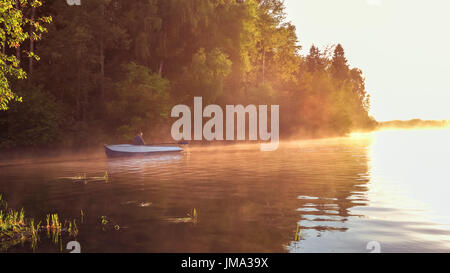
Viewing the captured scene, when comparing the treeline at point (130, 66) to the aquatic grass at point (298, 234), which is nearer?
the aquatic grass at point (298, 234)

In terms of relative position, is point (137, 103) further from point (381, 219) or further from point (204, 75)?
point (381, 219)

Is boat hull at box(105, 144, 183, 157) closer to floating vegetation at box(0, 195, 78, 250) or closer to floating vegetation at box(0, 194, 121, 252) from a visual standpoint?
floating vegetation at box(0, 194, 121, 252)

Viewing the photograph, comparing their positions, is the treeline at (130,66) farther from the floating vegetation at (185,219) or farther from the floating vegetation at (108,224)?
the floating vegetation at (185,219)

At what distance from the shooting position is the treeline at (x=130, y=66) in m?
36.1

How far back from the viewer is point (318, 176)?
19.8m

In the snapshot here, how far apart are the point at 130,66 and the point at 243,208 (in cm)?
3354

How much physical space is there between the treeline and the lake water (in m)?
14.1

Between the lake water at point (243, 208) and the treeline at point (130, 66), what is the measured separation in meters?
14.1

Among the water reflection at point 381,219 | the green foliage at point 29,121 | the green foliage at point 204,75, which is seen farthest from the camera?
the green foliage at point 204,75

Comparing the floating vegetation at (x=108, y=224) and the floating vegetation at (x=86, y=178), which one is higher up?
the floating vegetation at (x=86, y=178)

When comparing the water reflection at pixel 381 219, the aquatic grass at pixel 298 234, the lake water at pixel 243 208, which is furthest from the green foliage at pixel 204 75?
the aquatic grass at pixel 298 234

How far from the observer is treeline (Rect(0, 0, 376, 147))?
36062 millimetres

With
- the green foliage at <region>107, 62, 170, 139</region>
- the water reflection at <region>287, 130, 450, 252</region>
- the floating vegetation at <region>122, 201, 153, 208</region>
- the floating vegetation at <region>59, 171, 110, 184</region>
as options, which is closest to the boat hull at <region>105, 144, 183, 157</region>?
the floating vegetation at <region>59, 171, 110, 184</region>

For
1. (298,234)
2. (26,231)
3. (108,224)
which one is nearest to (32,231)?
(26,231)
